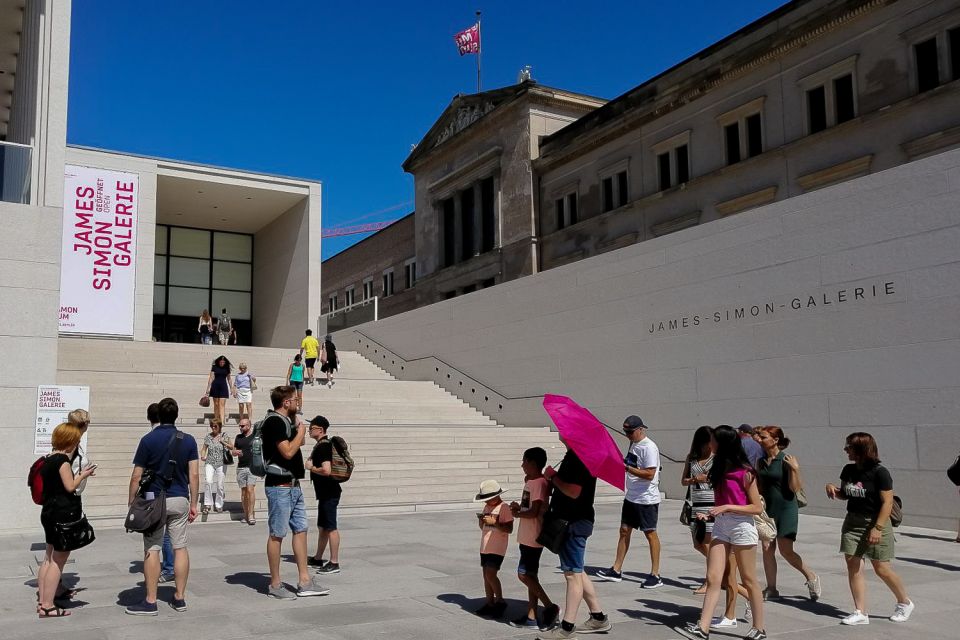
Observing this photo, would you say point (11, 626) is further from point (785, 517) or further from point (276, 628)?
point (785, 517)

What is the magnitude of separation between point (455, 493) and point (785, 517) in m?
9.53

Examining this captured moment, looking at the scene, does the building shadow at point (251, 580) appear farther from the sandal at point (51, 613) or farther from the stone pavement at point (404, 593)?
the sandal at point (51, 613)

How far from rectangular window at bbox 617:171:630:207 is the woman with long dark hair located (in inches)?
1072

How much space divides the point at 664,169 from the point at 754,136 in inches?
157

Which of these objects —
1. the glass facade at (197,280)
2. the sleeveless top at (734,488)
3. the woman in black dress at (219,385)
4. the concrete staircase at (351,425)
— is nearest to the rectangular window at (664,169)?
the concrete staircase at (351,425)

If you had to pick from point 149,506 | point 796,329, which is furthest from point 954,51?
point 149,506

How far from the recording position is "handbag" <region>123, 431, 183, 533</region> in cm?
712

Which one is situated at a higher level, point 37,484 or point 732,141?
point 732,141

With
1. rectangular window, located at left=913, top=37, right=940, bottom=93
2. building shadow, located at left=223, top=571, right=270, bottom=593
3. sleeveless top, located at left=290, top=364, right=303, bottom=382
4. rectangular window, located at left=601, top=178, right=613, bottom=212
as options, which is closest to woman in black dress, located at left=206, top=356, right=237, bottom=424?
sleeveless top, located at left=290, top=364, right=303, bottom=382

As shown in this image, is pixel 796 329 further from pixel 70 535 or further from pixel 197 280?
pixel 197 280

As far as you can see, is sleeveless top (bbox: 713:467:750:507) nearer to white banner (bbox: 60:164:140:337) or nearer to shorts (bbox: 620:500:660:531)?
shorts (bbox: 620:500:660:531)

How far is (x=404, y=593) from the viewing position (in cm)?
795

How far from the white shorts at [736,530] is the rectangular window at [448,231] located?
122ft

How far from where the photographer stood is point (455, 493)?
16703mm
